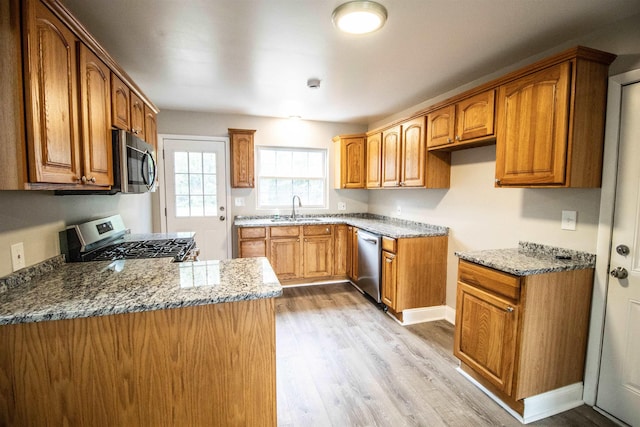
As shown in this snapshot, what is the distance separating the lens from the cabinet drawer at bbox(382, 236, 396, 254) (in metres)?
3.01

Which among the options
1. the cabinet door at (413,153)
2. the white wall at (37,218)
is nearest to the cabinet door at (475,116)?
the cabinet door at (413,153)

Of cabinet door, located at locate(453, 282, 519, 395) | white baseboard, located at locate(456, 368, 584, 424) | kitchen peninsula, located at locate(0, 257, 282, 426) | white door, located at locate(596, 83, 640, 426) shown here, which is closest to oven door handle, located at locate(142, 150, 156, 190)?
kitchen peninsula, located at locate(0, 257, 282, 426)

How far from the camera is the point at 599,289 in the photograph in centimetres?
185

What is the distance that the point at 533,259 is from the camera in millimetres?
1991

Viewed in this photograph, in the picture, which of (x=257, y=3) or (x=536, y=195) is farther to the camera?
(x=536, y=195)

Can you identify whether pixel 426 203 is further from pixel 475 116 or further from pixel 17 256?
pixel 17 256

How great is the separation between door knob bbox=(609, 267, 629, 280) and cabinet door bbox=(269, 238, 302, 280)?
3040 mm

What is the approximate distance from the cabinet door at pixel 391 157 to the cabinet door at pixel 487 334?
1631 mm

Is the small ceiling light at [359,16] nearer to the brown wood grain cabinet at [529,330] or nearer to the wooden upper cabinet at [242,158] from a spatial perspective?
the brown wood grain cabinet at [529,330]

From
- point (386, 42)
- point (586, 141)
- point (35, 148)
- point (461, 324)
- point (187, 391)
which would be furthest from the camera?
point (461, 324)

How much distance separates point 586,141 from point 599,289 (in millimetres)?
927

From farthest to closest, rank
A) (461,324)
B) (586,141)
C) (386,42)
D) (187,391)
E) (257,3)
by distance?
1. (461,324)
2. (386,42)
3. (586,141)
4. (257,3)
5. (187,391)

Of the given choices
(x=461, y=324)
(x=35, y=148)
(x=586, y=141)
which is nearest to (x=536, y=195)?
(x=586, y=141)

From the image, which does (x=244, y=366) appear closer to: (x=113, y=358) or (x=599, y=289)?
(x=113, y=358)
